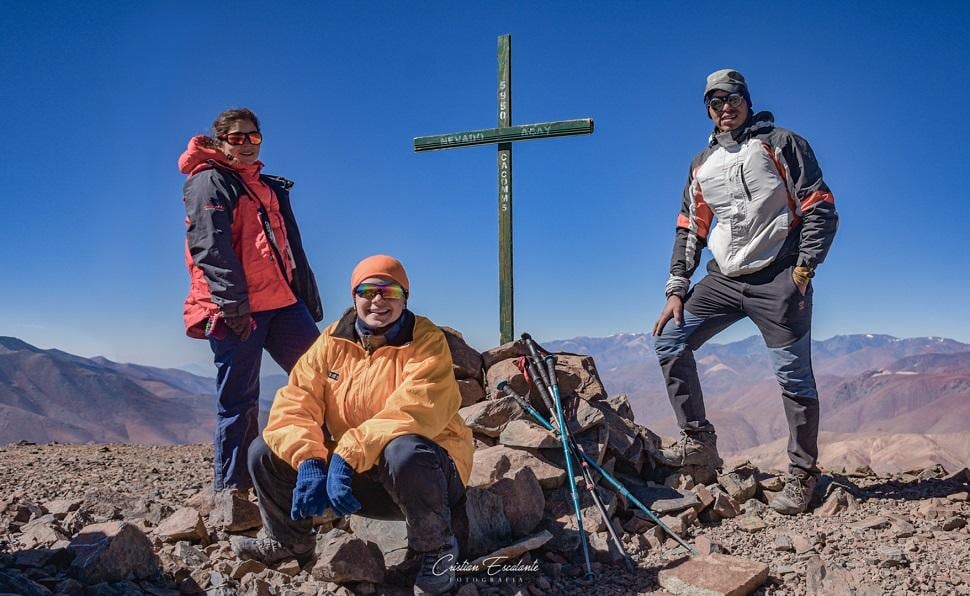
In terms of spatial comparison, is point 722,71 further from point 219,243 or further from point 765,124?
point 219,243

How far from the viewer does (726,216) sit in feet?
17.3

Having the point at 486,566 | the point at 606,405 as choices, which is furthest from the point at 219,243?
the point at 606,405

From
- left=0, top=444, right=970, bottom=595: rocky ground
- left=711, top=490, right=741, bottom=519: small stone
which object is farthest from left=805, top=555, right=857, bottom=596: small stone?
left=711, top=490, right=741, bottom=519: small stone

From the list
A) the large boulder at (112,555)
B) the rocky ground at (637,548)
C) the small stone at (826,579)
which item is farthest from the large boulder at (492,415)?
the large boulder at (112,555)

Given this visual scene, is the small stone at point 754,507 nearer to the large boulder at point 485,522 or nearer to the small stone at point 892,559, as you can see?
the small stone at point 892,559

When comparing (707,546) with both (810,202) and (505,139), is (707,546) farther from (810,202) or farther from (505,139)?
(505,139)

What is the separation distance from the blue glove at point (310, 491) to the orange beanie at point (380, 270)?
3.61ft

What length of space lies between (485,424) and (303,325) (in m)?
1.84

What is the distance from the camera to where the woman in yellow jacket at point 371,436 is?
3.33 metres

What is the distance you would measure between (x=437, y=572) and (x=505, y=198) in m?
4.61

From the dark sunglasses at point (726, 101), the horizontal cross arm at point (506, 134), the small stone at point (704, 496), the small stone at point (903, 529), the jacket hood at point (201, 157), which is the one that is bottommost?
the small stone at point (903, 529)

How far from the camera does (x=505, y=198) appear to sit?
7.23 metres

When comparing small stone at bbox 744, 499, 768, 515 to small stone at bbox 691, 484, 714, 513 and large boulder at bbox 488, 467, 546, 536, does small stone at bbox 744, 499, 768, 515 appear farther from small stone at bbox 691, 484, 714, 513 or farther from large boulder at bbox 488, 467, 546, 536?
large boulder at bbox 488, 467, 546, 536

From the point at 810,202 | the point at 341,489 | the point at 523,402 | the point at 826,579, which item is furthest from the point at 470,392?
the point at 810,202
